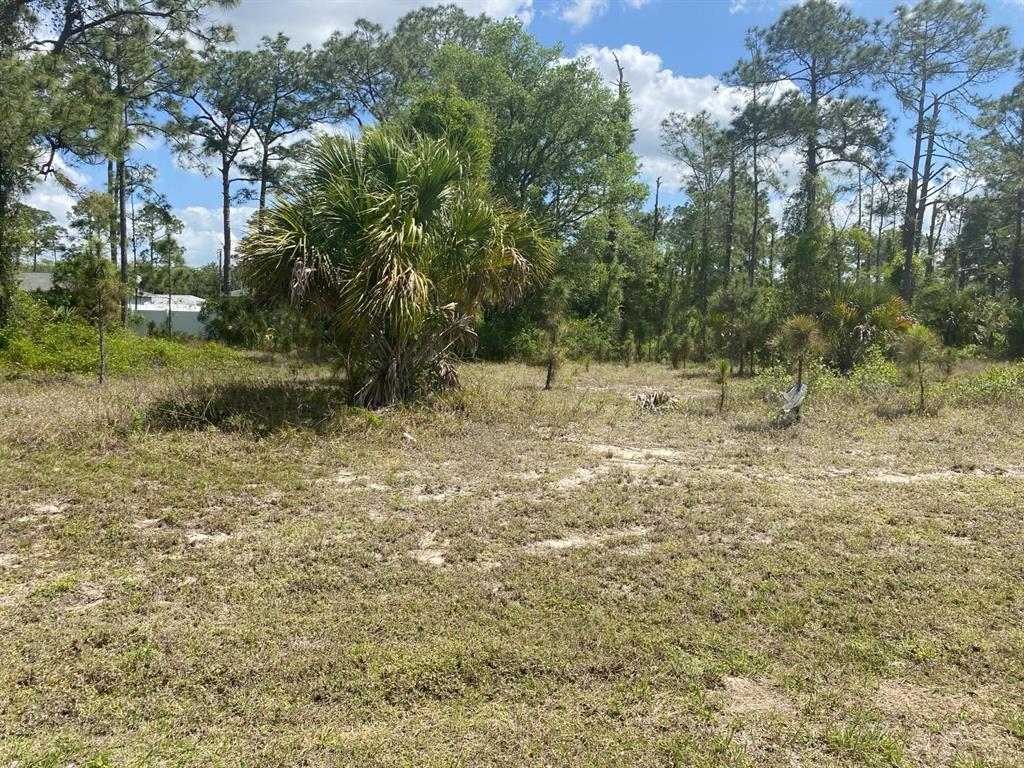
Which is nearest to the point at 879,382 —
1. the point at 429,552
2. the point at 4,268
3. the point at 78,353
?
Answer: the point at 429,552

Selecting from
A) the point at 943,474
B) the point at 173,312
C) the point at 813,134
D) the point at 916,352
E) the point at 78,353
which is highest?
the point at 813,134

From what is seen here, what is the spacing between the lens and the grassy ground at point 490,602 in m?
2.34

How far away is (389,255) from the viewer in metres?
7.12

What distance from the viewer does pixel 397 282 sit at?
7039mm

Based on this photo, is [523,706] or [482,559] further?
[482,559]

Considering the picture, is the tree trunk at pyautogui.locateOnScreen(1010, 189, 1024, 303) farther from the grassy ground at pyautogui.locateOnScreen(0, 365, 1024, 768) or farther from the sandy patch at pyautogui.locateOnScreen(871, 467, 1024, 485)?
the sandy patch at pyautogui.locateOnScreen(871, 467, 1024, 485)

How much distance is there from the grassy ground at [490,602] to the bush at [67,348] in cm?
505

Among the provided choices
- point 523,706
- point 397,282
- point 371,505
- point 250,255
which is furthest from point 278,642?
point 250,255

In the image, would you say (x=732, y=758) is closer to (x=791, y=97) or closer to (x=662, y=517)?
(x=662, y=517)

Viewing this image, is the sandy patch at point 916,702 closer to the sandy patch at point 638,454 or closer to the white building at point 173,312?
the sandy patch at point 638,454

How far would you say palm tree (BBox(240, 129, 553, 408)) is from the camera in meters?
7.20

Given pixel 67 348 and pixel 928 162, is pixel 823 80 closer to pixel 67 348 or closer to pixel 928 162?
pixel 928 162

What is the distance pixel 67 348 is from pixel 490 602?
1183 cm

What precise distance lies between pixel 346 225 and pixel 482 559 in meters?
5.06
